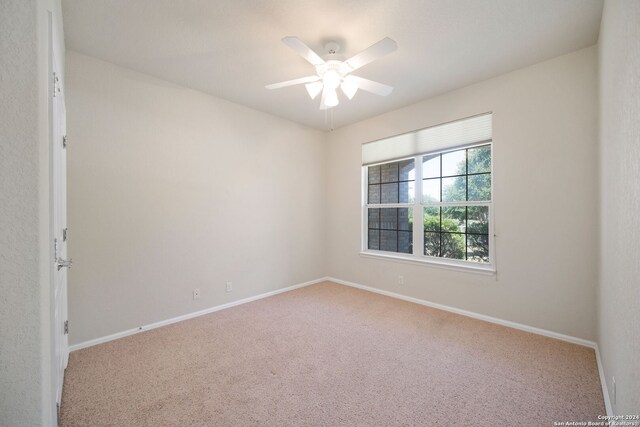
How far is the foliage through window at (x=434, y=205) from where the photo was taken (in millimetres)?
3172

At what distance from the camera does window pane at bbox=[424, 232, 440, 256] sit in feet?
11.7

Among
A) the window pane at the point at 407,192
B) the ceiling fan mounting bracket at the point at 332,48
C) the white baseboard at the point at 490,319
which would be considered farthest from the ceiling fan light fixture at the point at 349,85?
the white baseboard at the point at 490,319

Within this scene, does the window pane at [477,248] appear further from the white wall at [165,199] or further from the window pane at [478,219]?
the white wall at [165,199]

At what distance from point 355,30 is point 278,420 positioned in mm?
2756

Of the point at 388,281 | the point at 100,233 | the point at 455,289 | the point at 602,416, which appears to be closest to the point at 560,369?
the point at 602,416

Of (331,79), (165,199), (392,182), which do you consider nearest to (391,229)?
(392,182)

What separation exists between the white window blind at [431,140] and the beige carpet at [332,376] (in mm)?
2096

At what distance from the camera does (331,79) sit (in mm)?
2260

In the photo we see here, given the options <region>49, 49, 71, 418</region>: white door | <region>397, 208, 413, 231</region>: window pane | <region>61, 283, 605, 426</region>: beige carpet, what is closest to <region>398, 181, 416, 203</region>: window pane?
<region>397, 208, 413, 231</region>: window pane

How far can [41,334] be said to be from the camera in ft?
3.34

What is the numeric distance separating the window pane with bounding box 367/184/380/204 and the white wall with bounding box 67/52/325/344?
123 centimetres

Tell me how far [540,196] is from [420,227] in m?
1.36

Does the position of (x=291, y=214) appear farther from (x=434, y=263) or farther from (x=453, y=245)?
(x=453, y=245)

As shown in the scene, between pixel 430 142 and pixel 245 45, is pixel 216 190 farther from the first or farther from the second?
pixel 430 142
